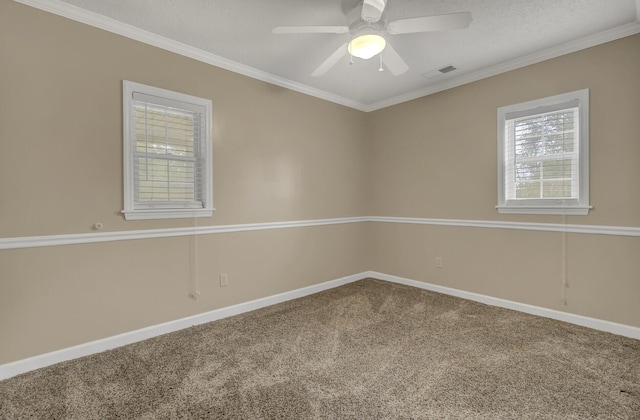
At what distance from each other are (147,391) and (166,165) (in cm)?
179

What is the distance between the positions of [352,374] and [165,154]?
2.37 meters

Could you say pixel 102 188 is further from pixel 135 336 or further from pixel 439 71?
pixel 439 71

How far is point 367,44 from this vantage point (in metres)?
2.11

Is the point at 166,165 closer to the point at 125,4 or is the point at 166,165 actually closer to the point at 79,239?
the point at 79,239

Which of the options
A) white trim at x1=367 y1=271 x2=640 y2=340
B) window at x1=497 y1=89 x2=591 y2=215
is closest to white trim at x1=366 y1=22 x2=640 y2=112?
window at x1=497 y1=89 x2=591 y2=215

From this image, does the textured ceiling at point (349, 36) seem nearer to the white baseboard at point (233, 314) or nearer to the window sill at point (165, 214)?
the window sill at point (165, 214)

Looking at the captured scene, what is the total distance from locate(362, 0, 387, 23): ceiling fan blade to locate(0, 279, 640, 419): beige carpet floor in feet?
7.67

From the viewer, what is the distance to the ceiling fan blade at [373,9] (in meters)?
1.85

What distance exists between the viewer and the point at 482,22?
8.08 ft

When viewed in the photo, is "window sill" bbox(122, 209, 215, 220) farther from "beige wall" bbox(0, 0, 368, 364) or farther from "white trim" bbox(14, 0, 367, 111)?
"white trim" bbox(14, 0, 367, 111)

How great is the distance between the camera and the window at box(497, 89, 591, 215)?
281 cm

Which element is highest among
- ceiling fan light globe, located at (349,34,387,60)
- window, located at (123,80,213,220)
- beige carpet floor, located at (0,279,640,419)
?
ceiling fan light globe, located at (349,34,387,60)

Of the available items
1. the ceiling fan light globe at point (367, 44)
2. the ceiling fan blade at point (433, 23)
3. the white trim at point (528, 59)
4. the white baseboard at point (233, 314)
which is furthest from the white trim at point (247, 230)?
the ceiling fan blade at point (433, 23)

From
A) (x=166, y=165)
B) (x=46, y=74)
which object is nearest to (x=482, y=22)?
(x=166, y=165)
